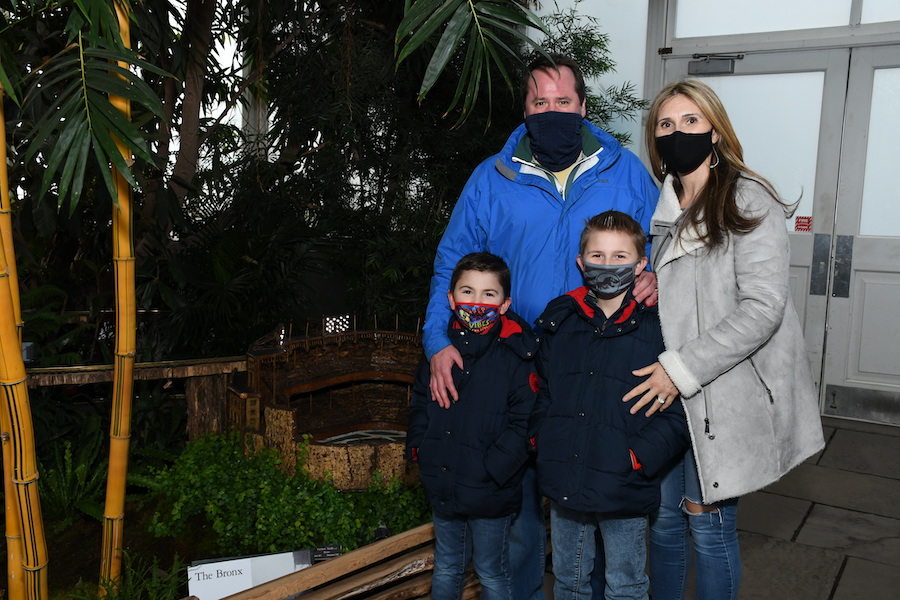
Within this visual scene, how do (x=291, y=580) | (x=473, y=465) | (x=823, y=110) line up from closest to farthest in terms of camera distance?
(x=473, y=465)
(x=291, y=580)
(x=823, y=110)

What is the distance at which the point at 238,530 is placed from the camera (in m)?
2.81

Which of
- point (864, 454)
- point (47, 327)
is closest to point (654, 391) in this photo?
point (47, 327)

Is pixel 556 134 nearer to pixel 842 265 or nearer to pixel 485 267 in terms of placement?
pixel 485 267

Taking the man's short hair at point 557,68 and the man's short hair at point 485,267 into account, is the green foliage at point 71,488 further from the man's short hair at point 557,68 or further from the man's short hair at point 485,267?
the man's short hair at point 557,68

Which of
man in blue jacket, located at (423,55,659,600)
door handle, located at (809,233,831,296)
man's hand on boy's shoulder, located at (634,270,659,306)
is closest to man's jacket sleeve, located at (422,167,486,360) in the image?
man in blue jacket, located at (423,55,659,600)

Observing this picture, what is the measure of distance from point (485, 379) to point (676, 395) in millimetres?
474

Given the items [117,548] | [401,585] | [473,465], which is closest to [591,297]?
[473,465]

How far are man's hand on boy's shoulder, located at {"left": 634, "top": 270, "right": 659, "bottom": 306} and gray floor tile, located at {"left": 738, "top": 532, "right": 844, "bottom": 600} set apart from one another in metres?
1.35

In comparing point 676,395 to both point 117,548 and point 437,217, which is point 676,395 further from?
point 437,217

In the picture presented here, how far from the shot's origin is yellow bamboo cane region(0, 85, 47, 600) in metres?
1.94

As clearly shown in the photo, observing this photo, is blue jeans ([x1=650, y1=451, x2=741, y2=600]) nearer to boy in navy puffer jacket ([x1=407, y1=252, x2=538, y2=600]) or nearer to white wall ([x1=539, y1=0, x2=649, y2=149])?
boy in navy puffer jacket ([x1=407, y1=252, x2=538, y2=600])

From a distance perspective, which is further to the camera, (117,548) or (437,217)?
(437,217)

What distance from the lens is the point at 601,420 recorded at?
1.84 meters

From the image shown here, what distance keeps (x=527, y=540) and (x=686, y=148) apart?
1151mm
